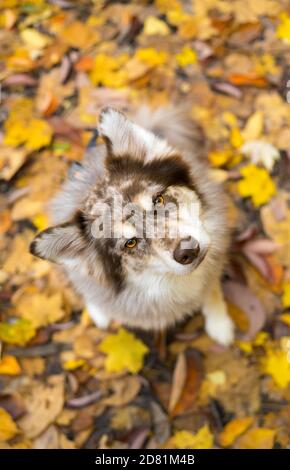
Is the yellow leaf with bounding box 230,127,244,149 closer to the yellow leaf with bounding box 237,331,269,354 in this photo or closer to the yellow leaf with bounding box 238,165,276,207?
the yellow leaf with bounding box 238,165,276,207

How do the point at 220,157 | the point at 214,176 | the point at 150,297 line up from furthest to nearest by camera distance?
the point at 220,157 → the point at 214,176 → the point at 150,297

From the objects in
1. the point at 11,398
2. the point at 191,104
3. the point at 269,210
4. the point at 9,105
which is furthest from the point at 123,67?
the point at 11,398

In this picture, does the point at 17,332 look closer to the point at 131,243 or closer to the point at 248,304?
the point at 131,243

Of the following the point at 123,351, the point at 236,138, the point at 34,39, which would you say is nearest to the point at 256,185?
the point at 236,138

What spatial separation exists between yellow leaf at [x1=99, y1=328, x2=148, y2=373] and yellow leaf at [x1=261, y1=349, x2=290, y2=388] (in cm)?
77

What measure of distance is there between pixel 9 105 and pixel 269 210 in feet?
7.33

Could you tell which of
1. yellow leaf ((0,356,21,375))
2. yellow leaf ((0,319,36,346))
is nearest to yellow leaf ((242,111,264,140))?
yellow leaf ((0,319,36,346))

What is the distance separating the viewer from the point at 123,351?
9.23 ft

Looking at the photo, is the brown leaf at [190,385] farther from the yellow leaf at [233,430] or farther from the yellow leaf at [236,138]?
the yellow leaf at [236,138]

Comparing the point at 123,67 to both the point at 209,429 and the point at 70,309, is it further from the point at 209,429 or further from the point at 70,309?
the point at 209,429

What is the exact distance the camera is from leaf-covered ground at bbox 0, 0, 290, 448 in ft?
8.66

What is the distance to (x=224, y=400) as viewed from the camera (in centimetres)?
264

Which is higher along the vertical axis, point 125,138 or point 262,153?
point 125,138

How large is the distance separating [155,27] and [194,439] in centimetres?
321
